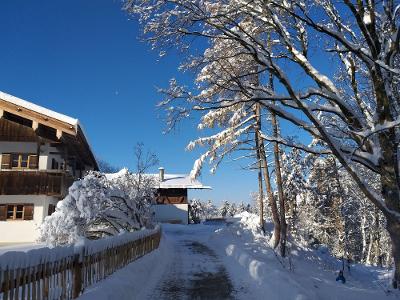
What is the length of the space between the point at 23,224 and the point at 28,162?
3.83 meters

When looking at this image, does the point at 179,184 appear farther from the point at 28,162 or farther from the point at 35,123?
the point at 35,123

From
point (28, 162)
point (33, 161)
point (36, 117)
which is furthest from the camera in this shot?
point (33, 161)

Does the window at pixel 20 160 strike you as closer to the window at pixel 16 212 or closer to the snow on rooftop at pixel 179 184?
the window at pixel 16 212

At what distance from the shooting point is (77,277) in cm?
826

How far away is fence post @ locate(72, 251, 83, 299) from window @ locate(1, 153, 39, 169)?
19.2m

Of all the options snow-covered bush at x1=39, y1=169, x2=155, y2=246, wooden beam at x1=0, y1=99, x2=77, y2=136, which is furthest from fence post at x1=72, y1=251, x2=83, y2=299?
wooden beam at x1=0, y1=99, x2=77, y2=136

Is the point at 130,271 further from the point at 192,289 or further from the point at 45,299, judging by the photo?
the point at 45,299

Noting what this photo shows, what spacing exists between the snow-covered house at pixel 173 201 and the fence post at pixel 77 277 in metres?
39.8

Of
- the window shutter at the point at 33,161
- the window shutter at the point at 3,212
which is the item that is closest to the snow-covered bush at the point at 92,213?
the window shutter at the point at 33,161

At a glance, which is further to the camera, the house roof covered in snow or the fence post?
the house roof covered in snow

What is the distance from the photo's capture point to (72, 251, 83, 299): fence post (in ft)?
26.7

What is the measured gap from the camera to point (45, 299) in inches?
267

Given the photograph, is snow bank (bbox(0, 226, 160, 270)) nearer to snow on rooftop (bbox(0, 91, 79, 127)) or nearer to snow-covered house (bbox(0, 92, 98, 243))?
snow on rooftop (bbox(0, 91, 79, 127))

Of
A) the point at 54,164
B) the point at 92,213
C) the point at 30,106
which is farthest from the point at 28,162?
the point at 92,213
